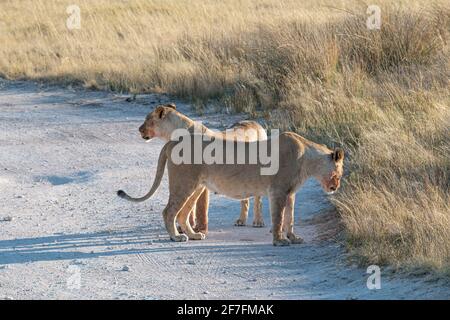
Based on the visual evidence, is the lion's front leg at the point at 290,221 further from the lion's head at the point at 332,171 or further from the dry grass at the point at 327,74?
the dry grass at the point at 327,74

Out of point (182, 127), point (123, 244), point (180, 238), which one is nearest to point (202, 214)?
point (180, 238)

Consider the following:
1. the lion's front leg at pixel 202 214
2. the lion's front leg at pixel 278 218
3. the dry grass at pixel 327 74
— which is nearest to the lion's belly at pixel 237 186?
the lion's front leg at pixel 278 218

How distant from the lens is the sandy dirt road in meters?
7.06

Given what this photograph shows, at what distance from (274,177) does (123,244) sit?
1.30 m

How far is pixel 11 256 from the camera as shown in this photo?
8.04 meters

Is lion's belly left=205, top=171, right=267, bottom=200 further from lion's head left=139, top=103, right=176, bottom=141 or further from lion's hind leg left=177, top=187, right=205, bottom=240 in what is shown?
lion's head left=139, top=103, right=176, bottom=141

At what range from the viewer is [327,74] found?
1283 centimetres

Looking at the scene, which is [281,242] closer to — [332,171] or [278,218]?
[278,218]

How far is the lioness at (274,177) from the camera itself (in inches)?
322

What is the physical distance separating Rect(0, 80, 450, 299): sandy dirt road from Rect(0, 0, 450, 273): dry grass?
442 millimetres

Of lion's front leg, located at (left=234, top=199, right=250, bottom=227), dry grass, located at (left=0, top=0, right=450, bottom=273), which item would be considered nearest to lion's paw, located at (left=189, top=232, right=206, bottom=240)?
lion's front leg, located at (left=234, top=199, right=250, bottom=227)

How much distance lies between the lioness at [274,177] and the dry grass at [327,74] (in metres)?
0.38
